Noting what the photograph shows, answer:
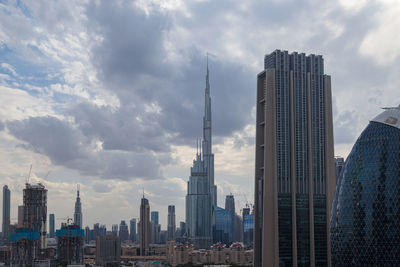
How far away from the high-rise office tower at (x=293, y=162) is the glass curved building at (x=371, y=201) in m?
43.0

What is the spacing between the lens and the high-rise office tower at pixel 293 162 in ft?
559

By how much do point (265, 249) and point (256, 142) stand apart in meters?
34.3

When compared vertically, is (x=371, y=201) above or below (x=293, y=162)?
below

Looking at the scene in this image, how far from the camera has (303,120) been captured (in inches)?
7092

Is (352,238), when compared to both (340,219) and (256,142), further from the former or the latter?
(256,142)

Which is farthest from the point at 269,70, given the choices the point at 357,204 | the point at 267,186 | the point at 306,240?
the point at 357,204

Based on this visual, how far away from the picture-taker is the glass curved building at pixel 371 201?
117312 mm

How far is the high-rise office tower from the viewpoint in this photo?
170375mm

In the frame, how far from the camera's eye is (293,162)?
6919 inches

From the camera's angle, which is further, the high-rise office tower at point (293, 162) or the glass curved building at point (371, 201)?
the high-rise office tower at point (293, 162)

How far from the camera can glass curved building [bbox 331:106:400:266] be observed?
117312 millimetres

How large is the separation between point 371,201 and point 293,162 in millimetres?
56002

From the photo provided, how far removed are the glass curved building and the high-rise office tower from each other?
43.0 meters

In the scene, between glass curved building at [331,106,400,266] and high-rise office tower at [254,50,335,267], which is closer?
glass curved building at [331,106,400,266]
